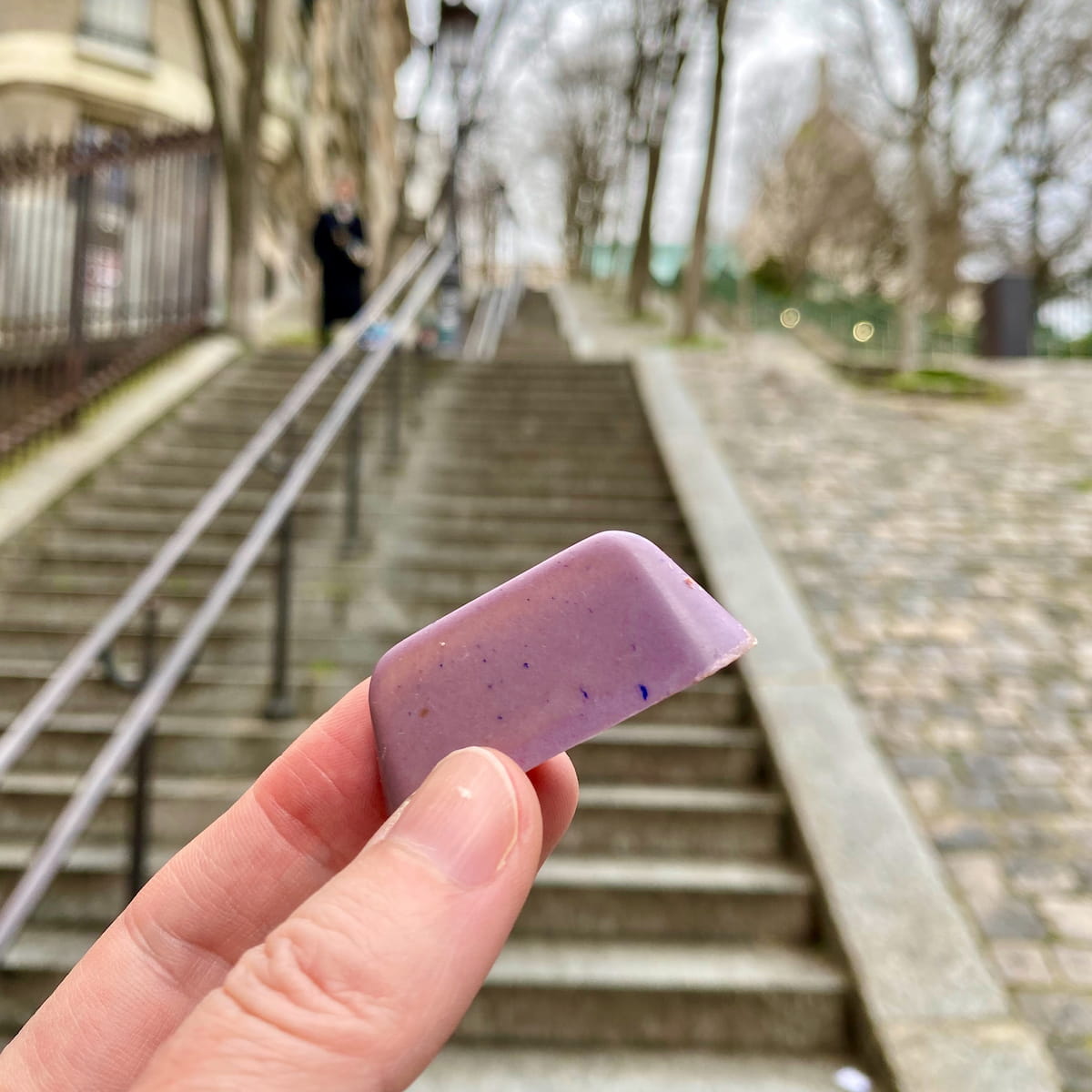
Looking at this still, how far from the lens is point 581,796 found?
309 cm

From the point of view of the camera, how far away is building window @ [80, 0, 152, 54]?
14195mm

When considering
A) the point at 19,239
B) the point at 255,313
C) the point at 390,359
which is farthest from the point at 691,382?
the point at 19,239

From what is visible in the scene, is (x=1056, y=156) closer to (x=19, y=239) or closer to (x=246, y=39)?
(x=246, y=39)

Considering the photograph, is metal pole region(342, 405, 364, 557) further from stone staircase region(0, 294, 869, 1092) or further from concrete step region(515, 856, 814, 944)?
concrete step region(515, 856, 814, 944)

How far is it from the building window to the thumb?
57.9ft

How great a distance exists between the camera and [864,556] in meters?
4.93

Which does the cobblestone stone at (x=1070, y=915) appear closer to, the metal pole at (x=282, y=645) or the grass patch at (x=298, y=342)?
the metal pole at (x=282, y=645)

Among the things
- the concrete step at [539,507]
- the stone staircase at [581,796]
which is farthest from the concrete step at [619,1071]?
the concrete step at [539,507]

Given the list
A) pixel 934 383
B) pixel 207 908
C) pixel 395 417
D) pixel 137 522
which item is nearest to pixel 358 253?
pixel 395 417

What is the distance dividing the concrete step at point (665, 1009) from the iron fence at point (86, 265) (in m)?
4.60

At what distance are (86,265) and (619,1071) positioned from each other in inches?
231

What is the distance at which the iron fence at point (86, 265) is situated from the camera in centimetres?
564

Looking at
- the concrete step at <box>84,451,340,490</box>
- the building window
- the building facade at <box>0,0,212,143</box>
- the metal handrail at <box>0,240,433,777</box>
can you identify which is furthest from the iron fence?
the building window

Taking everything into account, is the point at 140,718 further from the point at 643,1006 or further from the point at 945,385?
the point at 945,385
